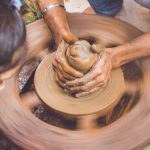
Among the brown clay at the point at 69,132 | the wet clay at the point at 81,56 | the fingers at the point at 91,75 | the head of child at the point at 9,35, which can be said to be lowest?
the brown clay at the point at 69,132

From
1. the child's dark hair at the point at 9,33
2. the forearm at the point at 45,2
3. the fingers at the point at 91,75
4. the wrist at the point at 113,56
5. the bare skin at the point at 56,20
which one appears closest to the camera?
the child's dark hair at the point at 9,33

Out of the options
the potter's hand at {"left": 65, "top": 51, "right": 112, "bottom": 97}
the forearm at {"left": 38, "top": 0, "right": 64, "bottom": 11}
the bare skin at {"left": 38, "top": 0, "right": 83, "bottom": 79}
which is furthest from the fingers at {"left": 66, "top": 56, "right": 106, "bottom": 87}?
the forearm at {"left": 38, "top": 0, "right": 64, "bottom": 11}

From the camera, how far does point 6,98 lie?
1.83m

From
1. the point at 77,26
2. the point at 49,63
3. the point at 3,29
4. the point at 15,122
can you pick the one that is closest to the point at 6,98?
the point at 15,122

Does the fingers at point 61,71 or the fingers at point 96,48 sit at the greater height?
the fingers at point 96,48

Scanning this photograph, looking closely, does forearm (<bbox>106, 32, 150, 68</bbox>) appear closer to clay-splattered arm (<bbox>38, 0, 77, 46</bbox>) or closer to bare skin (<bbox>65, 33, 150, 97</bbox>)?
bare skin (<bbox>65, 33, 150, 97</bbox>)

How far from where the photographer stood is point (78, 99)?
176 cm

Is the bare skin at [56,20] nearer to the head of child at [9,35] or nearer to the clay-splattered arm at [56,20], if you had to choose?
the clay-splattered arm at [56,20]

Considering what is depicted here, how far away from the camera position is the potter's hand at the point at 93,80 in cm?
169

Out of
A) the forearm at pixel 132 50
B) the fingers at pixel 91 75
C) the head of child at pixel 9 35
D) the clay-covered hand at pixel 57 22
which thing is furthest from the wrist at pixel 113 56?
the head of child at pixel 9 35

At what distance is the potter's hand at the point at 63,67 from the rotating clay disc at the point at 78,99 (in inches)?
3.4

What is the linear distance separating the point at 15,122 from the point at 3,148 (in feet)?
1.65

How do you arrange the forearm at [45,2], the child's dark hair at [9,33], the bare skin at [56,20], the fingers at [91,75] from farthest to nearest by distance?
the forearm at [45,2]
the bare skin at [56,20]
the fingers at [91,75]
the child's dark hair at [9,33]

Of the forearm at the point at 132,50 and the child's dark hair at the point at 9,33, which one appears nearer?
the child's dark hair at the point at 9,33
